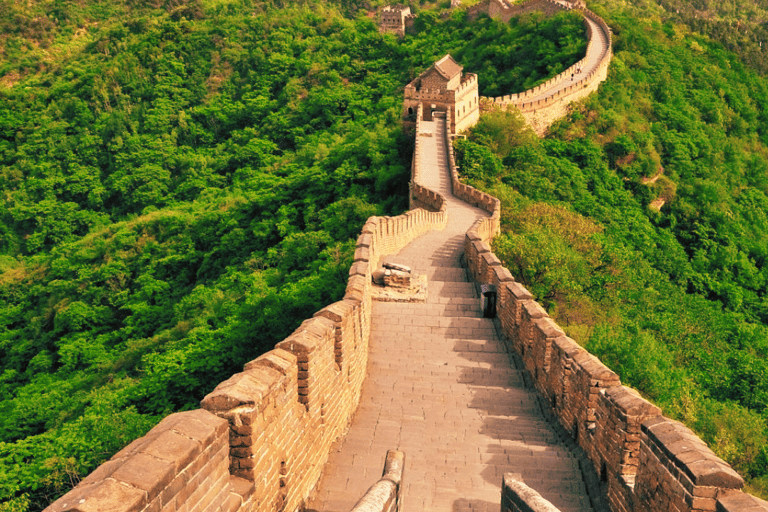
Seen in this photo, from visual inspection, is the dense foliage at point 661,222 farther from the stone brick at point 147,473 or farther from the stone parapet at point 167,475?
the stone brick at point 147,473

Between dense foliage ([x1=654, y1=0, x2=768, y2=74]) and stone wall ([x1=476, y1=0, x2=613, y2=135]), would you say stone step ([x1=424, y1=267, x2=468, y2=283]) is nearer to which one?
stone wall ([x1=476, y1=0, x2=613, y2=135])

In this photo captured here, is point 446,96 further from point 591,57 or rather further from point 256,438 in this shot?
point 256,438

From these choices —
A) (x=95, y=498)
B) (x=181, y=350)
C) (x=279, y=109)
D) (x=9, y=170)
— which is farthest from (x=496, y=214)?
(x=9, y=170)

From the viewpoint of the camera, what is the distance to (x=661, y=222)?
116 ft

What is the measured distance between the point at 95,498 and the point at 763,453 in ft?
39.0

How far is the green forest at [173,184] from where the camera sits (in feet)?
54.6

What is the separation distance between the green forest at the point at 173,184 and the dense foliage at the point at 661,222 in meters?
4.74

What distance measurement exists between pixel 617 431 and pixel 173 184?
4728cm

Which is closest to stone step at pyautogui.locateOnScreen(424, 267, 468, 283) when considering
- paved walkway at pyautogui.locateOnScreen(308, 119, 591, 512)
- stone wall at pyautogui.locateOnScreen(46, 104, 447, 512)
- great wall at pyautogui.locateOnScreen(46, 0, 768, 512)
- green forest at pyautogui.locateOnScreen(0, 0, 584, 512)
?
great wall at pyautogui.locateOnScreen(46, 0, 768, 512)

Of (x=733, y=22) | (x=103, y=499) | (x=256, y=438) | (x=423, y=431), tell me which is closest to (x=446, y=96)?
(x=423, y=431)

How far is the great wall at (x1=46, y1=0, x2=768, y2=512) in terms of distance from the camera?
507 cm

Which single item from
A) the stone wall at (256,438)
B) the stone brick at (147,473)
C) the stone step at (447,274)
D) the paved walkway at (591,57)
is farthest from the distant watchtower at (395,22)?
the stone brick at (147,473)

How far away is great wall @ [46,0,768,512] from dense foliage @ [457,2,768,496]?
2843 millimetres

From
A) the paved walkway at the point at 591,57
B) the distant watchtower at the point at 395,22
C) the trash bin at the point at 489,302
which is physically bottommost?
the trash bin at the point at 489,302
